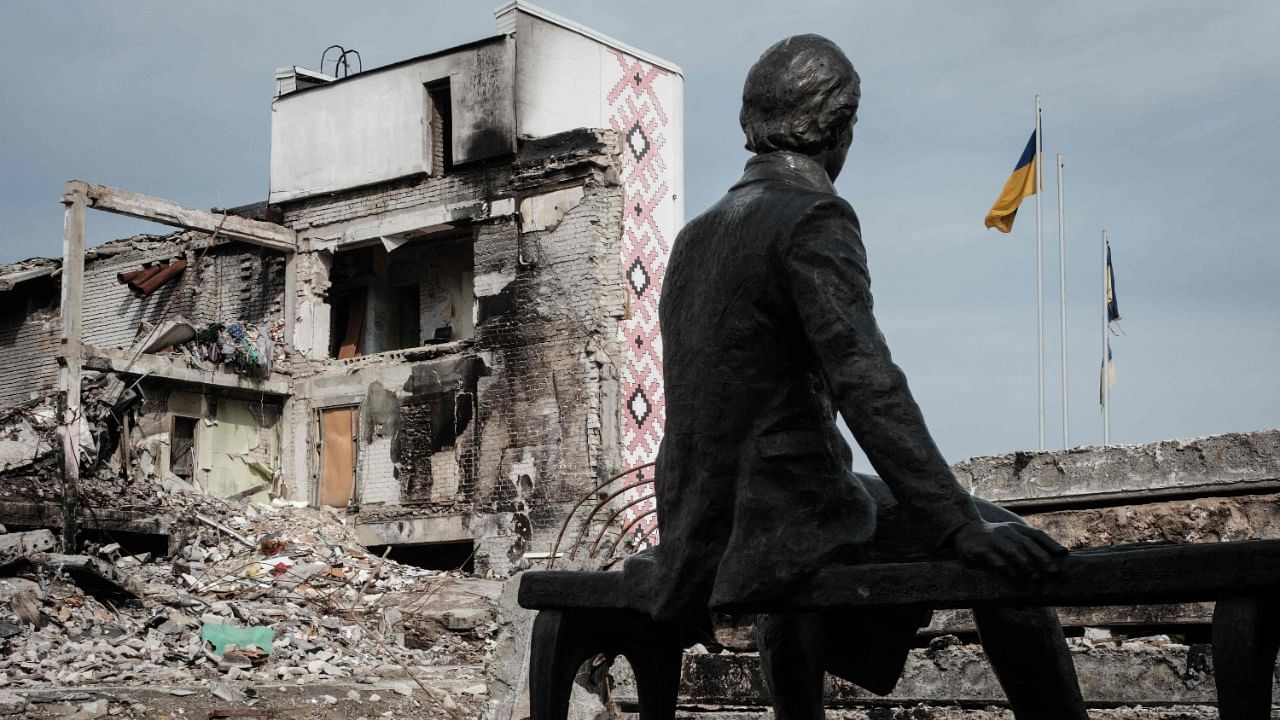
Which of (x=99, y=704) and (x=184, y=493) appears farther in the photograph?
(x=184, y=493)

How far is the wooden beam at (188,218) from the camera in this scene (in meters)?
22.1

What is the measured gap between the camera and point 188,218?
76.9 feet

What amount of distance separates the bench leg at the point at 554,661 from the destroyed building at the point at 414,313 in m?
18.5

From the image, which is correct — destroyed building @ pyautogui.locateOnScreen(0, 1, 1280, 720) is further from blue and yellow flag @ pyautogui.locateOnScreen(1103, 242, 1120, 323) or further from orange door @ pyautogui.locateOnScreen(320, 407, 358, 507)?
blue and yellow flag @ pyautogui.locateOnScreen(1103, 242, 1120, 323)

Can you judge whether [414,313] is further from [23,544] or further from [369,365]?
[23,544]

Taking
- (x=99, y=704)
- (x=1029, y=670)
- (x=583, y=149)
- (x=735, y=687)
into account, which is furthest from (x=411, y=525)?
(x=1029, y=670)

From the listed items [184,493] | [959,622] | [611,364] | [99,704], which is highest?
[611,364]

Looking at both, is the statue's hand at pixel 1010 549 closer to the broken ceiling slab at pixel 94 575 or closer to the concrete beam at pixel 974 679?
the concrete beam at pixel 974 679

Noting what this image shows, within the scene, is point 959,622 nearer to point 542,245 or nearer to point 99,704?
point 99,704

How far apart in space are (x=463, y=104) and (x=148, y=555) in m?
9.24

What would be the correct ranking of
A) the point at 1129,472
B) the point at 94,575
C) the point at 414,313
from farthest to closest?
the point at 414,313 → the point at 94,575 → the point at 1129,472

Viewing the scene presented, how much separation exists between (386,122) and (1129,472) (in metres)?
20.2

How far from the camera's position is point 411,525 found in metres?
23.7

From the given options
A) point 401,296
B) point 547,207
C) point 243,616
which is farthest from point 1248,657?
point 401,296
